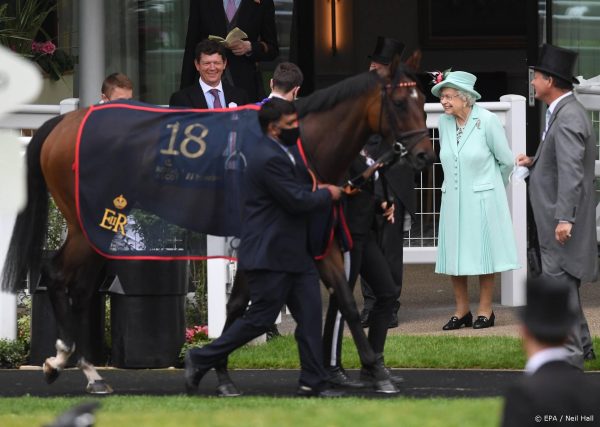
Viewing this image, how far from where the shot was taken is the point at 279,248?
8734mm

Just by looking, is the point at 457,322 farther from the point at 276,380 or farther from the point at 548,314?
the point at 548,314

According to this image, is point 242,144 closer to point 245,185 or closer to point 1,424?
point 245,185

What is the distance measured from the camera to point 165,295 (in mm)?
10695

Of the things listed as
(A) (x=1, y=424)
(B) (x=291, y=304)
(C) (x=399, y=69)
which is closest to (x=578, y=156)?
(C) (x=399, y=69)

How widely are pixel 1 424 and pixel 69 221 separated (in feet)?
6.90

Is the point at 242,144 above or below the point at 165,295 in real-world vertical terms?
above

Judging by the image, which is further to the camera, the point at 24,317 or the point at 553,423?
the point at 24,317

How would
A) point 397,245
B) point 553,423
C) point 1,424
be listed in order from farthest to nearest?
point 397,245 < point 1,424 < point 553,423

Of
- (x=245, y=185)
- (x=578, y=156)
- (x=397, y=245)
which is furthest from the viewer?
(x=397, y=245)

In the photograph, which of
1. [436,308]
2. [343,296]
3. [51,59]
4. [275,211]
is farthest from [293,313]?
[51,59]

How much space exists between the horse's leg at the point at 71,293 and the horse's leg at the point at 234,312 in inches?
28.5

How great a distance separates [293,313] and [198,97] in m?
2.79

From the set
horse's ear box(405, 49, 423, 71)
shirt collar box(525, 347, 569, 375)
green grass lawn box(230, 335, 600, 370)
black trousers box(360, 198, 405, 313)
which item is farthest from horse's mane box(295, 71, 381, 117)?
shirt collar box(525, 347, 569, 375)

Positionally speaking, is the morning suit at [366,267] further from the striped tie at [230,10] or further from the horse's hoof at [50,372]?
the striped tie at [230,10]
